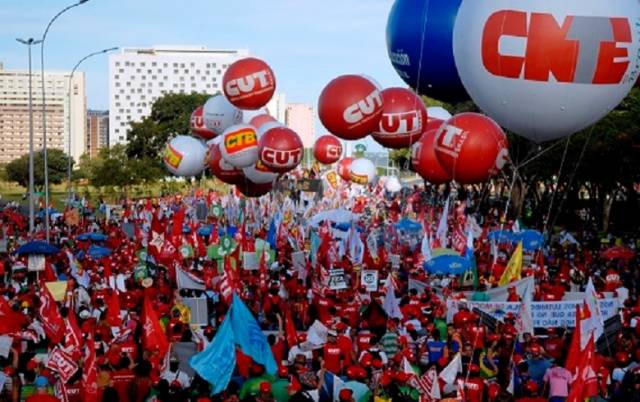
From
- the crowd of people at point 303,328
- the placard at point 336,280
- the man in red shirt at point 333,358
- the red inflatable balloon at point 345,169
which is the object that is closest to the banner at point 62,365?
the crowd of people at point 303,328

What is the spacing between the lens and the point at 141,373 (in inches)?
421

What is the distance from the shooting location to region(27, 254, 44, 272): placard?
70.1 feet

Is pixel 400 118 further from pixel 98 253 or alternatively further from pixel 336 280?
pixel 98 253

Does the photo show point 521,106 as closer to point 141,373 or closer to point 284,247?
point 141,373

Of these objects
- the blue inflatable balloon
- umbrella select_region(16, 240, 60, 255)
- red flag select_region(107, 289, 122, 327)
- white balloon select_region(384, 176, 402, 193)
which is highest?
the blue inflatable balloon

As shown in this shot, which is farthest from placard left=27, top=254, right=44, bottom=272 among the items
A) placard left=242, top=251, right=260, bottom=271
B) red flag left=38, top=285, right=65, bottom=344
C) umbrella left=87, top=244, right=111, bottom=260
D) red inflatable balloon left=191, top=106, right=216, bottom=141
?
red inflatable balloon left=191, top=106, right=216, bottom=141

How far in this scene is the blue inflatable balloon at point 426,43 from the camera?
715 inches

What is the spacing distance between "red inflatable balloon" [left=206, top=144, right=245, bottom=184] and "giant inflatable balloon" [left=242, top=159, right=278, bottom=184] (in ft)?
2.17

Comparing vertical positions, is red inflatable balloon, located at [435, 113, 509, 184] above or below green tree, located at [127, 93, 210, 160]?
above

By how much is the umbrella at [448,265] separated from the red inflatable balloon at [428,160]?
3.16 metres

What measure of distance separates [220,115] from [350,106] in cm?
1431

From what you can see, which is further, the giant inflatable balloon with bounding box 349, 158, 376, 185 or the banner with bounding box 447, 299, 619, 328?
the giant inflatable balloon with bounding box 349, 158, 376, 185

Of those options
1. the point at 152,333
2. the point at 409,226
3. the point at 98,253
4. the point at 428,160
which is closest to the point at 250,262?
the point at 98,253

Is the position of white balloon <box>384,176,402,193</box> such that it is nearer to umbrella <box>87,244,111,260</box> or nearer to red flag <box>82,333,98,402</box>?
umbrella <box>87,244,111,260</box>
